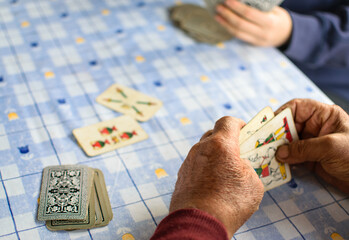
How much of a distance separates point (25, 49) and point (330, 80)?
1.49 metres

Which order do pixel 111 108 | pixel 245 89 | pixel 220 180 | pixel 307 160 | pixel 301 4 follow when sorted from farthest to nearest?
pixel 301 4, pixel 245 89, pixel 111 108, pixel 307 160, pixel 220 180

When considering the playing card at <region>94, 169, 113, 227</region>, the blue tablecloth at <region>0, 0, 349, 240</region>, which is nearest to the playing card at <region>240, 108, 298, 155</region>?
the blue tablecloth at <region>0, 0, 349, 240</region>

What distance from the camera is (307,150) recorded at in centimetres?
103

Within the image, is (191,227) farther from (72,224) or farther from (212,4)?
(212,4)

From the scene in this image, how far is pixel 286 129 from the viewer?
1092 millimetres

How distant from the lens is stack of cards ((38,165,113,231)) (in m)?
0.88

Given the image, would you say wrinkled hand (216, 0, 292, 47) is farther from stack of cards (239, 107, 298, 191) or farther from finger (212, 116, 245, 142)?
finger (212, 116, 245, 142)

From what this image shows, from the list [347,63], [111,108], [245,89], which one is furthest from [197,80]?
[347,63]

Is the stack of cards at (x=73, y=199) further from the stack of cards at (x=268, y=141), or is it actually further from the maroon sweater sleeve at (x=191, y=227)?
the stack of cards at (x=268, y=141)

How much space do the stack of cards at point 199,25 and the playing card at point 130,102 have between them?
1.61 ft

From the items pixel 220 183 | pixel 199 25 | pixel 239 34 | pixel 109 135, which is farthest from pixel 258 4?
pixel 220 183

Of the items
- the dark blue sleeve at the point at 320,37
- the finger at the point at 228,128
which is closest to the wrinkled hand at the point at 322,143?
the finger at the point at 228,128

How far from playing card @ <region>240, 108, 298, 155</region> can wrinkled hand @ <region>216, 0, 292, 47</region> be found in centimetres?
67

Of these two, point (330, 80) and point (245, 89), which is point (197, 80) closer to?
point (245, 89)
